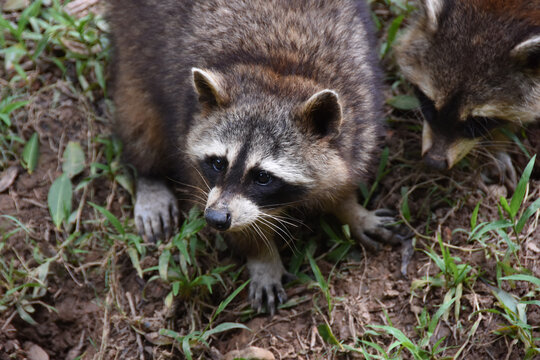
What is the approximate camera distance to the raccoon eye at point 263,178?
13.0ft

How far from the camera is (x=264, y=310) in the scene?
472 cm

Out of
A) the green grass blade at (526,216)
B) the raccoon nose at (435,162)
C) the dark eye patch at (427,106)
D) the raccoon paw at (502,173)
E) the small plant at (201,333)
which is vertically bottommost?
the small plant at (201,333)

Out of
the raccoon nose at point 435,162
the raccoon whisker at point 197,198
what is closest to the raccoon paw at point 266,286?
the raccoon whisker at point 197,198

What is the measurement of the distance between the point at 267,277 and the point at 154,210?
1158mm

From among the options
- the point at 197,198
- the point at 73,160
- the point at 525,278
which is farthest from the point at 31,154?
the point at 525,278

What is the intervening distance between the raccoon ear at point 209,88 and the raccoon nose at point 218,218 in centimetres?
74

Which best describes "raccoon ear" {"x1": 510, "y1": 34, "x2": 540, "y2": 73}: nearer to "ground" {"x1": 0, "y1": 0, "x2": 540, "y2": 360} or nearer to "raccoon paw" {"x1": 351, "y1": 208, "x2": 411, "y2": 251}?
"ground" {"x1": 0, "y1": 0, "x2": 540, "y2": 360}

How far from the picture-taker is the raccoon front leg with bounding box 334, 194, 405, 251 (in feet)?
16.1

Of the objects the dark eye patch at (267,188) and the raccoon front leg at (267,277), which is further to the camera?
the raccoon front leg at (267,277)

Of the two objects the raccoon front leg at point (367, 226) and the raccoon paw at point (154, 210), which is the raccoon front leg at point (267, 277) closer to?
the raccoon front leg at point (367, 226)

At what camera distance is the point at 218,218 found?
384 cm

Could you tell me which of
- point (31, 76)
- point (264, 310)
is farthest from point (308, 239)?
Answer: point (31, 76)

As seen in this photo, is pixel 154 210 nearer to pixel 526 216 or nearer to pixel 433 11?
pixel 433 11

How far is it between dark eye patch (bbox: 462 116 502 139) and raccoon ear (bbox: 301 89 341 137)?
117 centimetres
